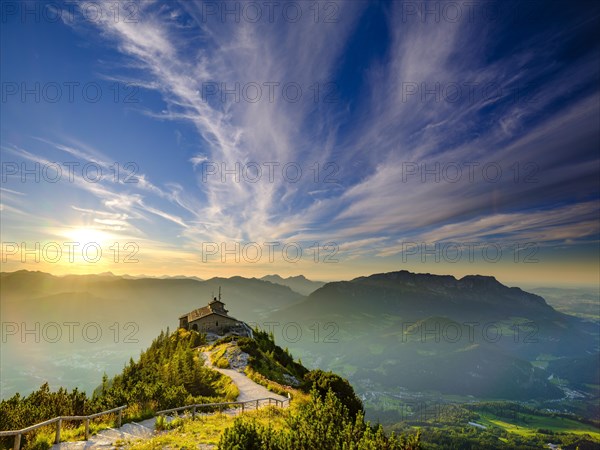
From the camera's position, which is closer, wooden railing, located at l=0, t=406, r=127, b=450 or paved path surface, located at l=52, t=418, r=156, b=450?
wooden railing, located at l=0, t=406, r=127, b=450

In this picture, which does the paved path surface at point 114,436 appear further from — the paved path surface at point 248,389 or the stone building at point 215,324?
the stone building at point 215,324

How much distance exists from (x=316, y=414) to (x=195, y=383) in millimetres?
20792

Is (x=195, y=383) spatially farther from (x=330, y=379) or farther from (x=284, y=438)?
(x=284, y=438)

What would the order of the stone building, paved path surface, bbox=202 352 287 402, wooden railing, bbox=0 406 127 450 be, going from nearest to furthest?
wooden railing, bbox=0 406 127 450, paved path surface, bbox=202 352 287 402, the stone building

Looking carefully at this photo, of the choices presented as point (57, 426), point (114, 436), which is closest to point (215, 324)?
point (114, 436)

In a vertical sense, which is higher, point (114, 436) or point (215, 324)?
point (114, 436)

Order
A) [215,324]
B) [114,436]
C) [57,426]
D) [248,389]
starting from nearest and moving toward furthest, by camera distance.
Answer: [57,426] < [114,436] < [248,389] < [215,324]

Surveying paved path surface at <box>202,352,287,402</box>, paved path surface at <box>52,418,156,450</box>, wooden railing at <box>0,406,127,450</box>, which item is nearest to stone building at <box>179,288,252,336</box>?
paved path surface at <box>202,352,287,402</box>

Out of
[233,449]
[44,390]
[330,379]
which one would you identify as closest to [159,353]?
[44,390]

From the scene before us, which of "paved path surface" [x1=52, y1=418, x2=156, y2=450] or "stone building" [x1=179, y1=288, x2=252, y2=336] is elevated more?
"paved path surface" [x1=52, y1=418, x2=156, y2=450]

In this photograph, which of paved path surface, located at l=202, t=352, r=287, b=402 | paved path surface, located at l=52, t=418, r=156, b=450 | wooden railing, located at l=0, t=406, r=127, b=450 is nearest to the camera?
wooden railing, located at l=0, t=406, r=127, b=450

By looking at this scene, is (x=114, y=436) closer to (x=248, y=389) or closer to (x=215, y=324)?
(x=248, y=389)

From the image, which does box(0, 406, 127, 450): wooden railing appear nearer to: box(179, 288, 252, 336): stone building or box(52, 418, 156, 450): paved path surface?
box(52, 418, 156, 450): paved path surface

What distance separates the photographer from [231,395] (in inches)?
958
